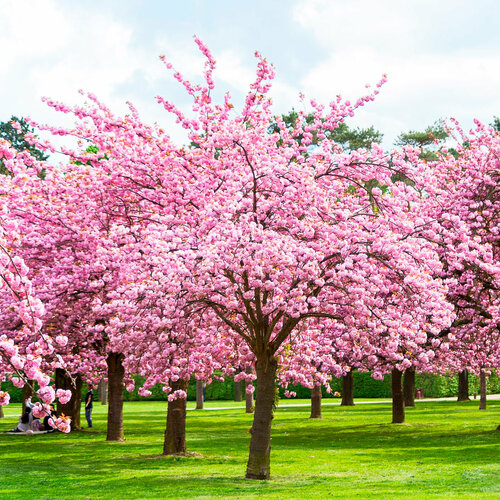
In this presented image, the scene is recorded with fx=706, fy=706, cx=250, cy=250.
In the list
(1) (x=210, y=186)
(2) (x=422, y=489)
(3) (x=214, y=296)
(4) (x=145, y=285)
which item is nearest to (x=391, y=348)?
(2) (x=422, y=489)

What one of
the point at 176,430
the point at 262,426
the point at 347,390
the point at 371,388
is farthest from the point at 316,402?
the point at 371,388

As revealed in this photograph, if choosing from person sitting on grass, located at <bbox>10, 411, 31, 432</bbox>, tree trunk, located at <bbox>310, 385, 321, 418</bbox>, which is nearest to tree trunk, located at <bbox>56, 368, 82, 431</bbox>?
person sitting on grass, located at <bbox>10, 411, 31, 432</bbox>

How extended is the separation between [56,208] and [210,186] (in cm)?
493

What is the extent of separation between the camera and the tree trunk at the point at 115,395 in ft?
73.5

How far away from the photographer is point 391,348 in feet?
44.2

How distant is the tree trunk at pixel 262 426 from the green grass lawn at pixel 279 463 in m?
0.37

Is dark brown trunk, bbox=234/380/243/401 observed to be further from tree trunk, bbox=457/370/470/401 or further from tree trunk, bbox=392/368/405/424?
tree trunk, bbox=392/368/405/424

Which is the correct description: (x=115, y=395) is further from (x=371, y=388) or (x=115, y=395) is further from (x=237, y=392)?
(x=371, y=388)

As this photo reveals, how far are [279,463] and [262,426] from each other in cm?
337

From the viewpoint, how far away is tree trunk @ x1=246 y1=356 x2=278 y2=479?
14.4m

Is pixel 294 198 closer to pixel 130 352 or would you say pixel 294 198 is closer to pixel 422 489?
pixel 130 352

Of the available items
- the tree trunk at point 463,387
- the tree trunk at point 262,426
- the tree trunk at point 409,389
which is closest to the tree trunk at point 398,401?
the tree trunk at point 409,389

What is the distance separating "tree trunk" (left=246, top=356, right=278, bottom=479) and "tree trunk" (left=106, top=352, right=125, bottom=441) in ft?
29.1

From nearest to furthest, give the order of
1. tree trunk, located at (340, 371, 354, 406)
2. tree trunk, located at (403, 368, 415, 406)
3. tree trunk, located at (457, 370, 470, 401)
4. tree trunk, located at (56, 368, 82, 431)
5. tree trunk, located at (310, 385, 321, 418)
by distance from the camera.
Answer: tree trunk, located at (56, 368, 82, 431) < tree trunk, located at (310, 385, 321, 418) < tree trunk, located at (403, 368, 415, 406) < tree trunk, located at (340, 371, 354, 406) < tree trunk, located at (457, 370, 470, 401)
